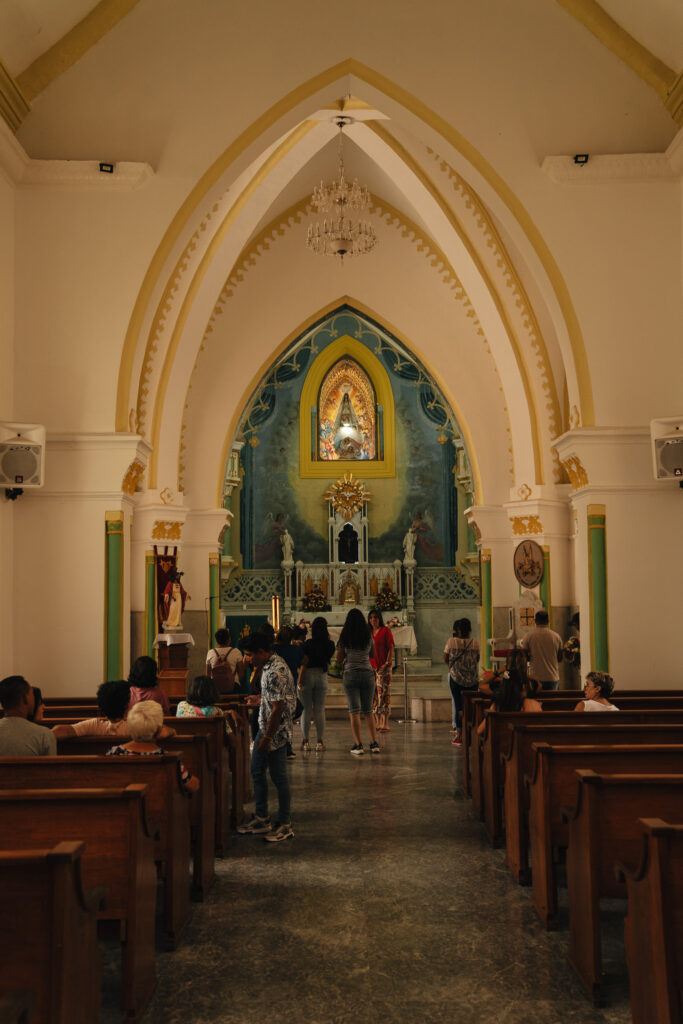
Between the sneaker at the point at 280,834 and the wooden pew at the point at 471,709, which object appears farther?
the wooden pew at the point at 471,709

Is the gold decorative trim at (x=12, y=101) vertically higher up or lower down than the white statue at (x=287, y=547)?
higher up

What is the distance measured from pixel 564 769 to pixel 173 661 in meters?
7.87

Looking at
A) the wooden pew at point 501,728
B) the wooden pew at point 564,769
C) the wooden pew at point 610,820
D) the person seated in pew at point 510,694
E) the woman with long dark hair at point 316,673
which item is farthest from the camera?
the woman with long dark hair at point 316,673

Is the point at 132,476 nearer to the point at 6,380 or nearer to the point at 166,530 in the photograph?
the point at 6,380

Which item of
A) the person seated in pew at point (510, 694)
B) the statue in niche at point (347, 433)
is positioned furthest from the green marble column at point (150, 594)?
the statue in niche at point (347, 433)

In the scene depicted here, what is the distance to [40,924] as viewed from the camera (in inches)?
110

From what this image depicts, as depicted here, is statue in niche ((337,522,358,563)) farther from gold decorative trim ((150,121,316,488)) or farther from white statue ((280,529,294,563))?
gold decorative trim ((150,121,316,488))

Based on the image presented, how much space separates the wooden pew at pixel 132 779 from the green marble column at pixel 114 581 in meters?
4.59

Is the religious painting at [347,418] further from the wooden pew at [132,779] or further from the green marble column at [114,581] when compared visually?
the wooden pew at [132,779]

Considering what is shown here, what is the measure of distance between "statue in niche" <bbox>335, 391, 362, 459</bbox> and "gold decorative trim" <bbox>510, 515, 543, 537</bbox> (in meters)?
8.55

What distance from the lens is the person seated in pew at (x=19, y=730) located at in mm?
4520

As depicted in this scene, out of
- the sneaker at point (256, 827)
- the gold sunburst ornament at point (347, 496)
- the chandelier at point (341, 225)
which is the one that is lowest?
the sneaker at point (256, 827)

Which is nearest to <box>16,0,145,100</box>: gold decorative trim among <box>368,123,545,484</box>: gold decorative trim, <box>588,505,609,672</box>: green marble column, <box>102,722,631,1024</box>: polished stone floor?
<box>368,123,545,484</box>: gold decorative trim

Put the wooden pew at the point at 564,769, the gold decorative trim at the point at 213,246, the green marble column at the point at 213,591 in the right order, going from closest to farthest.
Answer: the wooden pew at the point at 564,769
the gold decorative trim at the point at 213,246
the green marble column at the point at 213,591
